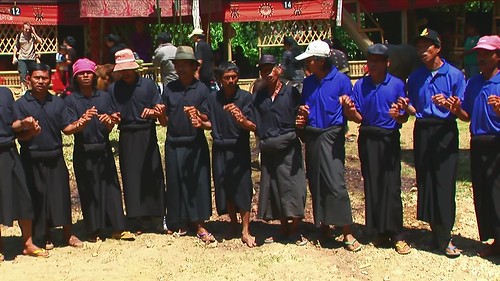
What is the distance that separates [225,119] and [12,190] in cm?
188

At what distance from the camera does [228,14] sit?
15906 mm

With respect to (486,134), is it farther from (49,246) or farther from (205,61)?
(205,61)

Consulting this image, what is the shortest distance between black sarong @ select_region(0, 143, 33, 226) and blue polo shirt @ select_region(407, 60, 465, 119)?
3.32 metres

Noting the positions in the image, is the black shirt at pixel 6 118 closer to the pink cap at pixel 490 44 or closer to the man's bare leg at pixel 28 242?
the man's bare leg at pixel 28 242

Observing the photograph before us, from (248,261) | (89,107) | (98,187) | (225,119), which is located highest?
(89,107)

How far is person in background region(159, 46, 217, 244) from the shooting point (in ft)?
20.7

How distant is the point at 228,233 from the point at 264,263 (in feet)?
2.91

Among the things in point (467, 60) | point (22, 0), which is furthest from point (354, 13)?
point (22, 0)

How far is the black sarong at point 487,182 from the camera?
219 inches

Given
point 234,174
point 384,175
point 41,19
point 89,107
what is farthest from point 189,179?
point 41,19

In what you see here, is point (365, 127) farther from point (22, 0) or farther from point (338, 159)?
point (22, 0)

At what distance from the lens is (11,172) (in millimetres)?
5883

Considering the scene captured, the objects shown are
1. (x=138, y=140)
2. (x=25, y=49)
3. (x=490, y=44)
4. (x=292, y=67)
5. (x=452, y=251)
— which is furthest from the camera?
(x=25, y=49)

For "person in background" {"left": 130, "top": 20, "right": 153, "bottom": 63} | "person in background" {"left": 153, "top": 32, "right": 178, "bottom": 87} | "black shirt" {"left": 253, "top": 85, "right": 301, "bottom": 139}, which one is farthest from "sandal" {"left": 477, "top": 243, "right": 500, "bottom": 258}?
"person in background" {"left": 130, "top": 20, "right": 153, "bottom": 63}
